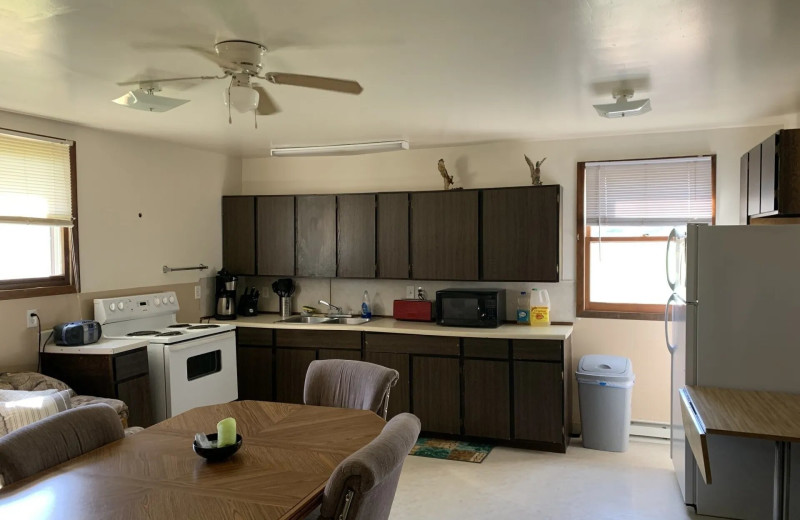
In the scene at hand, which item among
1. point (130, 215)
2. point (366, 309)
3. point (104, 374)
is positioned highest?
point (130, 215)

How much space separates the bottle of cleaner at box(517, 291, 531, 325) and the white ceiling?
149 centimetres

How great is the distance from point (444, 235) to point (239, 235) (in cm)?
199

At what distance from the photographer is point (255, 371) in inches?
201

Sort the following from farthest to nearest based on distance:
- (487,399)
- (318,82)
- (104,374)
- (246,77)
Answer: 1. (487,399)
2. (104,374)
3. (246,77)
4. (318,82)

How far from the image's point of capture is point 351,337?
4.84 m

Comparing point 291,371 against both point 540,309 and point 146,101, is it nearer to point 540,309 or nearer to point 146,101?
point 540,309

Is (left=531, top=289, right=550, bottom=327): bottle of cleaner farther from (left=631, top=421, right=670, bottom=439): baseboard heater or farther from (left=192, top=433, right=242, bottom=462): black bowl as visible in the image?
(left=192, top=433, right=242, bottom=462): black bowl

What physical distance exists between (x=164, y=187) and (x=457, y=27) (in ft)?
11.2

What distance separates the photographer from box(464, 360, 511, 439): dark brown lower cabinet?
14.6ft

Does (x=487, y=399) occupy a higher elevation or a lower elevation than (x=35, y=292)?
lower

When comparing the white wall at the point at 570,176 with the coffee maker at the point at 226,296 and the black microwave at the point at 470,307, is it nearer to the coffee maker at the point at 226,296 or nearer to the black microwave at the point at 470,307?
the black microwave at the point at 470,307

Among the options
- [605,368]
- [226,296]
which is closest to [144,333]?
[226,296]

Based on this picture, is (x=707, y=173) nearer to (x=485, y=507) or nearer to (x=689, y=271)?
(x=689, y=271)

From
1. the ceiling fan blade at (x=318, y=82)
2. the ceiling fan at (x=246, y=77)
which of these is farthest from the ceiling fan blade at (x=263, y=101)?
the ceiling fan blade at (x=318, y=82)
